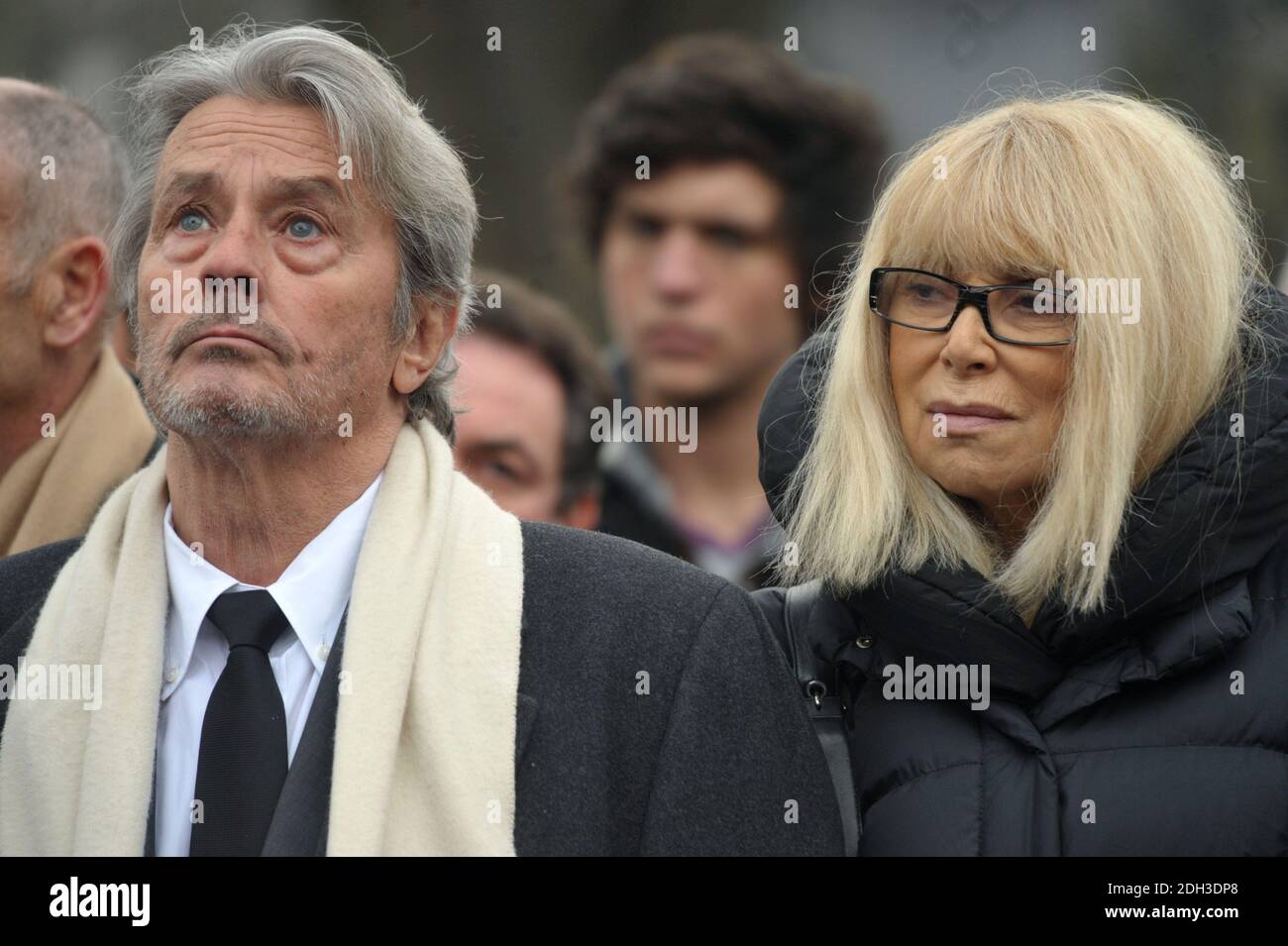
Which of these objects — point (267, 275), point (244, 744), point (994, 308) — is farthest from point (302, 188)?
point (994, 308)

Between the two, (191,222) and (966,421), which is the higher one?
(191,222)

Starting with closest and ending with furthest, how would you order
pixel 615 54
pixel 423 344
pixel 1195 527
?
pixel 1195 527, pixel 423 344, pixel 615 54

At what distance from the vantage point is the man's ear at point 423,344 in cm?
345

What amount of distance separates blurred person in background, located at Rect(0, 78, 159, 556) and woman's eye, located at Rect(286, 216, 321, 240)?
3.30 feet

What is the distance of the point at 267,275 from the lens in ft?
10.5

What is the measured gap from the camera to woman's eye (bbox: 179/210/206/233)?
331 cm

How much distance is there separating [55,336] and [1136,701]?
2.63m

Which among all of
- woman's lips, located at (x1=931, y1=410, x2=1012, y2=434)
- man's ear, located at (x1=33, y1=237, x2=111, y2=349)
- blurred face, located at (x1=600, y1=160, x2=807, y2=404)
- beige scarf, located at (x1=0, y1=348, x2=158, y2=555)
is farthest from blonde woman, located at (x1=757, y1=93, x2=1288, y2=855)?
→ blurred face, located at (x1=600, y1=160, x2=807, y2=404)

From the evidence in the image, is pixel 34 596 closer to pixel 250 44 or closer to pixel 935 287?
pixel 250 44

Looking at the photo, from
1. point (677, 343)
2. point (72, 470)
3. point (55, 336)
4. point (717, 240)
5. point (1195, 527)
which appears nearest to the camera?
point (1195, 527)

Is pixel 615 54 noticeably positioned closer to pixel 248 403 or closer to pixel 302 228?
pixel 302 228

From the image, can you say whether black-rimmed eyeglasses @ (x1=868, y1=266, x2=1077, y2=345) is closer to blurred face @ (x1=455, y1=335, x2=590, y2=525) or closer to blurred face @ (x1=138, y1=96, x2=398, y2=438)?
blurred face @ (x1=138, y1=96, x2=398, y2=438)

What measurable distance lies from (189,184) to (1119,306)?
1749 mm

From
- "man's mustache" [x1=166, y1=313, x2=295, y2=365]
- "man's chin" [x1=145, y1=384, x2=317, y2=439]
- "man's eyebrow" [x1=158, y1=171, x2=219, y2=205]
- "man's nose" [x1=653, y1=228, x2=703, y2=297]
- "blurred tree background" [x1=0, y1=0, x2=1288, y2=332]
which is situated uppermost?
"blurred tree background" [x1=0, y1=0, x2=1288, y2=332]
